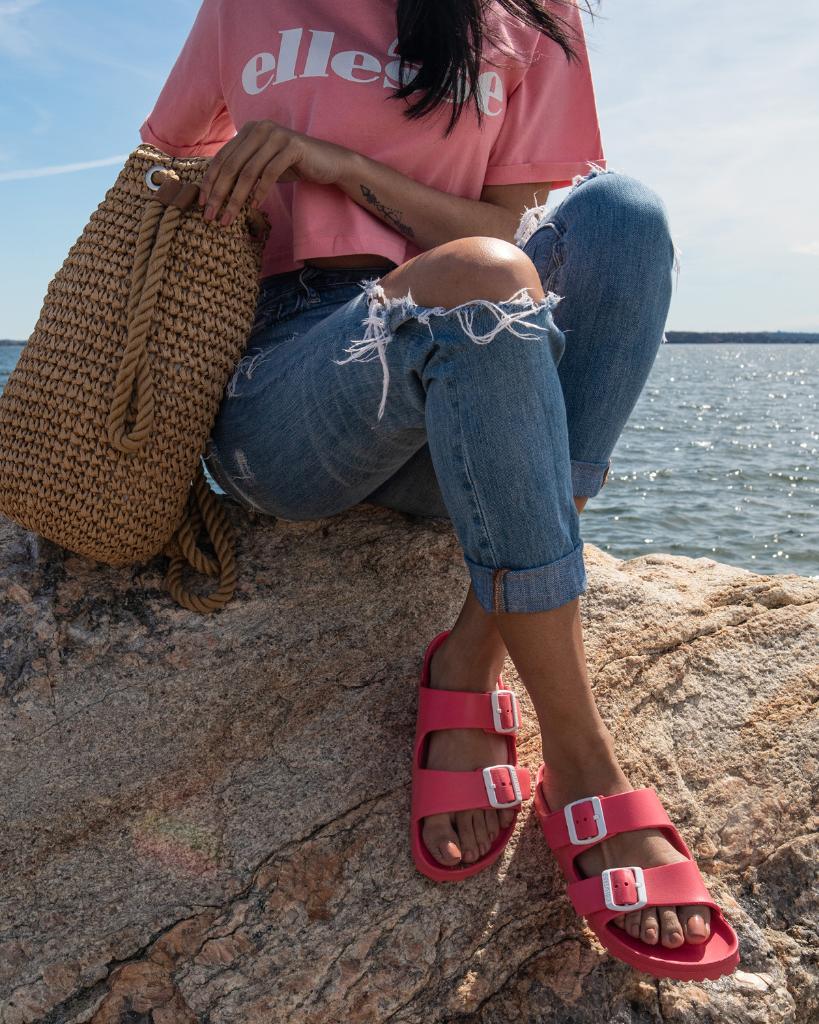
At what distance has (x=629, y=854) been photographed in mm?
1532

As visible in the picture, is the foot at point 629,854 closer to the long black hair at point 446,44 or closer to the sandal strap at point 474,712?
the sandal strap at point 474,712

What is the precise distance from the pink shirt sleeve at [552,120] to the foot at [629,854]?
1.33 m

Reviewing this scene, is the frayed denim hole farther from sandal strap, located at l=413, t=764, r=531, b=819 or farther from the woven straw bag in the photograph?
sandal strap, located at l=413, t=764, r=531, b=819

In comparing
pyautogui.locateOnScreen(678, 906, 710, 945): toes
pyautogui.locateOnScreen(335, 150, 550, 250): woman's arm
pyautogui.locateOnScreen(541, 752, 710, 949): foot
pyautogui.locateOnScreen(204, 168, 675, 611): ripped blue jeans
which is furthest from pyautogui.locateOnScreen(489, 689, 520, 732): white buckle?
pyautogui.locateOnScreen(335, 150, 550, 250): woman's arm

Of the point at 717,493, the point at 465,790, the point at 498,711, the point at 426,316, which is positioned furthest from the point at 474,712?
the point at 717,493

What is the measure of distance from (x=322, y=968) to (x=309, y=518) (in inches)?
34.5

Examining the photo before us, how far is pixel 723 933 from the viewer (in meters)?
1.48

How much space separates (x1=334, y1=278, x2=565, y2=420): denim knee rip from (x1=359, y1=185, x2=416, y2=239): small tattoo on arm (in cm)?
42

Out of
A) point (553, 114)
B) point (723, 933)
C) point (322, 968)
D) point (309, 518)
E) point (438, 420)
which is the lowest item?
point (322, 968)

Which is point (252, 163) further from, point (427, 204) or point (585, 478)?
point (585, 478)

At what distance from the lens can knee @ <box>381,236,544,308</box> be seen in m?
1.46

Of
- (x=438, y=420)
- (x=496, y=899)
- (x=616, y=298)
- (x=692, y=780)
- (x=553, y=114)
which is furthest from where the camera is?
(x=553, y=114)

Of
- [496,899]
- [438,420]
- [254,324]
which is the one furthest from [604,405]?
[496,899]

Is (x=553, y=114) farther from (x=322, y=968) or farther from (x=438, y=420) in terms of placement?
(x=322, y=968)
